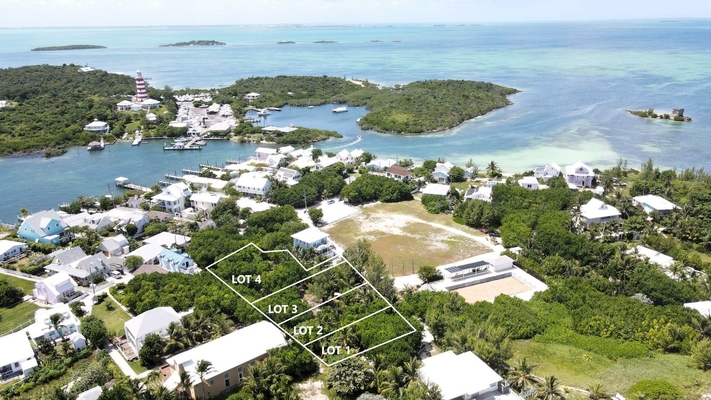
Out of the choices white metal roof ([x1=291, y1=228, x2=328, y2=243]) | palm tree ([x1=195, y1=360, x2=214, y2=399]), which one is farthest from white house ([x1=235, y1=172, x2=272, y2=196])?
palm tree ([x1=195, y1=360, x2=214, y2=399])

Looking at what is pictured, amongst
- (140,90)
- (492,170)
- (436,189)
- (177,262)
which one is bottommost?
(177,262)

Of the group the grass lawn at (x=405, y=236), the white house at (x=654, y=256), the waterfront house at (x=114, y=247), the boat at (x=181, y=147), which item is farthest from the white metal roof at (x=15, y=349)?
the boat at (x=181, y=147)

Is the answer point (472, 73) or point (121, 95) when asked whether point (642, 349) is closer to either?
point (121, 95)

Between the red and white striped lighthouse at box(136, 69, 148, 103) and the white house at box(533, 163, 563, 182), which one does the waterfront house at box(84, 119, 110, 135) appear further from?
the white house at box(533, 163, 563, 182)

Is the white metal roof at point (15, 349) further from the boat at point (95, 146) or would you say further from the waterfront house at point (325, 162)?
the boat at point (95, 146)

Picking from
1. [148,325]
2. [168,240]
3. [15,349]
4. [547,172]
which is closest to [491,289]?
[148,325]

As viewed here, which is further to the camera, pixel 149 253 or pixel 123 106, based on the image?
pixel 123 106

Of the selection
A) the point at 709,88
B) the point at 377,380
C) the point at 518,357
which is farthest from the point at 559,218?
the point at 709,88

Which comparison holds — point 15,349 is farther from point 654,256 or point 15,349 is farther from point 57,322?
point 654,256
